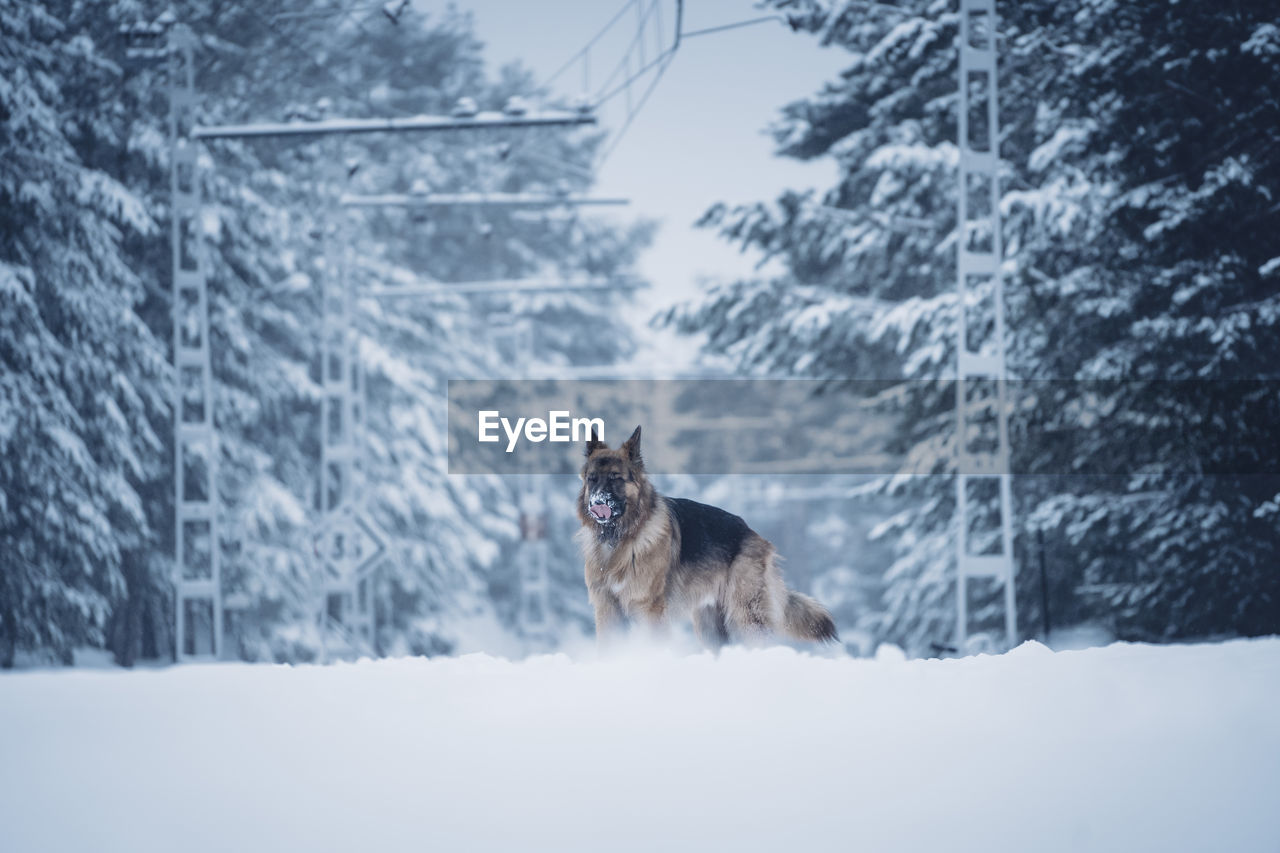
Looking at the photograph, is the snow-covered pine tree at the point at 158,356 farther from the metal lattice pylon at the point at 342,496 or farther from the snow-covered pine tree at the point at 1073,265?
the snow-covered pine tree at the point at 1073,265

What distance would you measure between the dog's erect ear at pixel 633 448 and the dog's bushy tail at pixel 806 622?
1.40 metres

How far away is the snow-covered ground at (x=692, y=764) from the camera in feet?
17.9

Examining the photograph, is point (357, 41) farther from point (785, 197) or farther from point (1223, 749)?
point (1223, 749)

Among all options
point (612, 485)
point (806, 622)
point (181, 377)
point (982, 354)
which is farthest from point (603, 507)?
point (181, 377)

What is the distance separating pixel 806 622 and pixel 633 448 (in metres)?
1.63

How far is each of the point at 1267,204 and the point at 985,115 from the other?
19.8ft

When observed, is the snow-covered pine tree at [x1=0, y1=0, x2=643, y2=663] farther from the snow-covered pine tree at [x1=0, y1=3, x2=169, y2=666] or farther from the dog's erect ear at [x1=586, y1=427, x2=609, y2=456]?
the dog's erect ear at [x1=586, y1=427, x2=609, y2=456]

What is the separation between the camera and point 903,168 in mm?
19875

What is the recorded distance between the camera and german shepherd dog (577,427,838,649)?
7598 mm

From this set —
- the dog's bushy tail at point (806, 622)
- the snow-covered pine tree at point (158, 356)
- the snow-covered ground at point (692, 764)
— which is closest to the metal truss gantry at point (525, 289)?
the snow-covered pine tree at point (158, 356)

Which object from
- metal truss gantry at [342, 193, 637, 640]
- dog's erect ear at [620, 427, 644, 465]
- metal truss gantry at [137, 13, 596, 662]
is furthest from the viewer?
metal truss gantry at [342, 193, 637, 640]

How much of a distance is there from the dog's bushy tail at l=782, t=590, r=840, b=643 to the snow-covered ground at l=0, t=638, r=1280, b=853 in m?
1.36

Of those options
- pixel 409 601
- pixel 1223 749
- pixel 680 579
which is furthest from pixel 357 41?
pixel 1223 749

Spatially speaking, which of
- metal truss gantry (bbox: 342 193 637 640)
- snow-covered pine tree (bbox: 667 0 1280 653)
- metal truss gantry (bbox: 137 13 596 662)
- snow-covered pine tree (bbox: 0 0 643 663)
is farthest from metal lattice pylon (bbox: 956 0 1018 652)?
metal truss gantry (bbox: 342 193 637 640)
